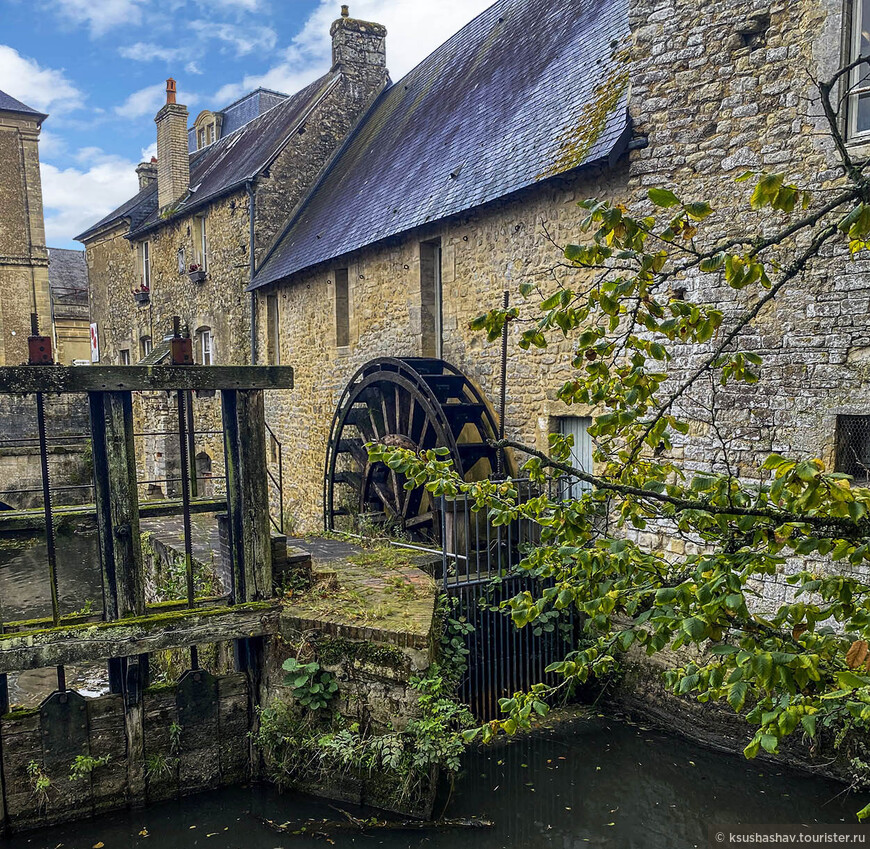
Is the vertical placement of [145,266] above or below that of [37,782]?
above

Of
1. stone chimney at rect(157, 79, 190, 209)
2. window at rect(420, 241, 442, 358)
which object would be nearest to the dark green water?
window at rect(420, 241, 442, 358)

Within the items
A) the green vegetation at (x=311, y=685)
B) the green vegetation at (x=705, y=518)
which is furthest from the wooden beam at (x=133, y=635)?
the green vegetation at (x=705, y=518)

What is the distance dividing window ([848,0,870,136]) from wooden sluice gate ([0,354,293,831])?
4648 millimetres

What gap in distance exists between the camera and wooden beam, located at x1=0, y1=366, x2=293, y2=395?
5.14 m

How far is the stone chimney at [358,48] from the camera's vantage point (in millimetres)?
15102

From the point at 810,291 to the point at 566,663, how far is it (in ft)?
13.1

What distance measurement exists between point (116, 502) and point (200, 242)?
40.9ft

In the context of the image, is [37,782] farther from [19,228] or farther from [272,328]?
[19,228]

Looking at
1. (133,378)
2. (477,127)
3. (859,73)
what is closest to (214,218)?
(477,127)

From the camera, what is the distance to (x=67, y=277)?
110 ft

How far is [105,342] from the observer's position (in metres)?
22.9

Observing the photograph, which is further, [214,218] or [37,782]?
[214,218]

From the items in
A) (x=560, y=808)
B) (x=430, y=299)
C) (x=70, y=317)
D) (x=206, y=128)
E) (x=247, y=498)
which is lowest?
(x=560, y=808)

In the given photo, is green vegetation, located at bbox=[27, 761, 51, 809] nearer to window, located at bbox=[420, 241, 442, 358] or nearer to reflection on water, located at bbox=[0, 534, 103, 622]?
reflection on water, located at bbox=[0, 534, 103, 622]
